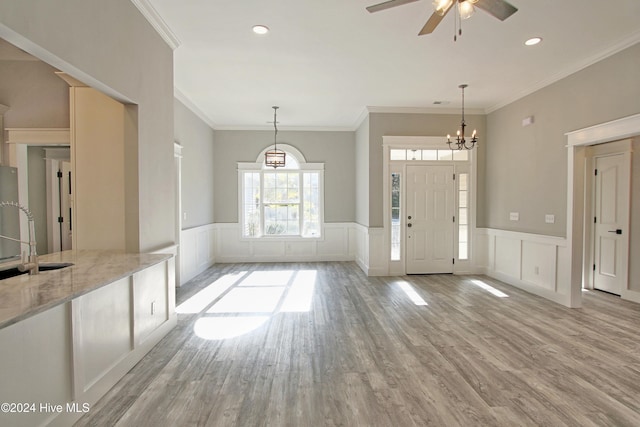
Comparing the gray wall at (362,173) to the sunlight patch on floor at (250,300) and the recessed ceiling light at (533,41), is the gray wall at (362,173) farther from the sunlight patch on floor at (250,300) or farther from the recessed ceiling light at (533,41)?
the recessed ceiling light at (533,41)

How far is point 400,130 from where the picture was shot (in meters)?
5.91

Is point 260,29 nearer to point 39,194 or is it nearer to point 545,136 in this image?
point 39,194

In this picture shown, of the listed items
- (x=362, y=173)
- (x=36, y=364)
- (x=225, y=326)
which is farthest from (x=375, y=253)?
(x=36, y=364)

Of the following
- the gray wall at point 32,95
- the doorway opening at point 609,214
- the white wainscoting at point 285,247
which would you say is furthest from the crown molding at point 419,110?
the gray wall at point 32,95

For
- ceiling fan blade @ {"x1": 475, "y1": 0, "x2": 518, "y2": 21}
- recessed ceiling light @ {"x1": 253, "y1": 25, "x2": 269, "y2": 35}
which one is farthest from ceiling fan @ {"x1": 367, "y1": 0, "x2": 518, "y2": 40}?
recessed ceiling light @ {"x1": 253, "y1": 25, "x2": 269, "y2": 35}

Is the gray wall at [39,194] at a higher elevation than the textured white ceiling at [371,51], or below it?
below

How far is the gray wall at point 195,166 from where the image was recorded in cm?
538

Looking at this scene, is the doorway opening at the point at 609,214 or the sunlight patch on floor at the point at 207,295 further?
the doorway opening at the point at 609,214

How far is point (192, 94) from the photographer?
5.13 m

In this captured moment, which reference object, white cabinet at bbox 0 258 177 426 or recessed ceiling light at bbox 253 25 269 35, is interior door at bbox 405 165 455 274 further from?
white cabinet at bbox 0 258 177 426

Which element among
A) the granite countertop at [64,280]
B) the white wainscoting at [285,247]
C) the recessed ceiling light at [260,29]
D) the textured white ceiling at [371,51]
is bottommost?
the white wainscoting at [285,247]

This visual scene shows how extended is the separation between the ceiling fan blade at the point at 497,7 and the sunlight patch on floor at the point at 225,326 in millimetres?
3554

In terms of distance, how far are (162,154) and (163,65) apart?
3.17ft

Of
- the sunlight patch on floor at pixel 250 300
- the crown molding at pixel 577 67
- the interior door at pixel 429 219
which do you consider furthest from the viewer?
the interior door at pixel 429 219
